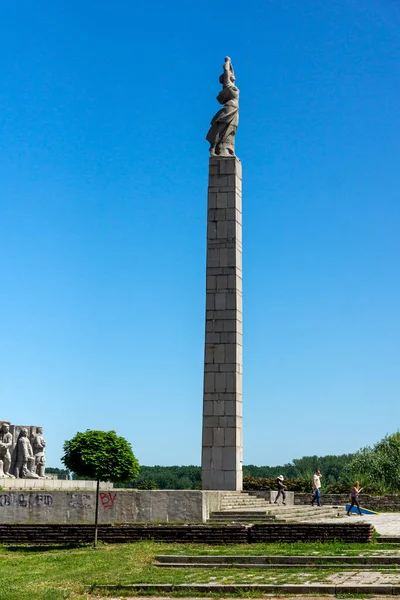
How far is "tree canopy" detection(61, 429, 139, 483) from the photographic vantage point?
20.5 metres

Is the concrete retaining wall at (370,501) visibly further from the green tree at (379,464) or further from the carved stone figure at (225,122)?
the carved stone figure at (225,122)

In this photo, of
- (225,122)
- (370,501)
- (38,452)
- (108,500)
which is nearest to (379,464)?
(370,501)

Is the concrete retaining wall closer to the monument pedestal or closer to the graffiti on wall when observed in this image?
the monument pedestal

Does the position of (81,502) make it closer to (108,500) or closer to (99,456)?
(108,500)

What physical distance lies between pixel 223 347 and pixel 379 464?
818 inches

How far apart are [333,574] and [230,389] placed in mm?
14811

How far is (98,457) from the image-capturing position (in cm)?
2050

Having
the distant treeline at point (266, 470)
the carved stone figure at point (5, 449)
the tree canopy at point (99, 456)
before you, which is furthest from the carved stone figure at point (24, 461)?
the distant treeline at point (266, 470)

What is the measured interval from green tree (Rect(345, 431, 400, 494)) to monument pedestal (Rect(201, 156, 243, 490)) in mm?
13984

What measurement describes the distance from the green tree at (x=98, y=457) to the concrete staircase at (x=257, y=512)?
3.42 meters

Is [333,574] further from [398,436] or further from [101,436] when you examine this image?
[398,436]

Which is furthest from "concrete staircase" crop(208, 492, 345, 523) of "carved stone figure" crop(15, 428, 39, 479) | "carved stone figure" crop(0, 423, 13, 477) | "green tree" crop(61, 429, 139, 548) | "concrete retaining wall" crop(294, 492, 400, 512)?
"carved stone figure" crop(0, 423, 13, 477)

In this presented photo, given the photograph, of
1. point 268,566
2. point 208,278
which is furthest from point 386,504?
point 268,566

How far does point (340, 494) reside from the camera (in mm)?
36000
